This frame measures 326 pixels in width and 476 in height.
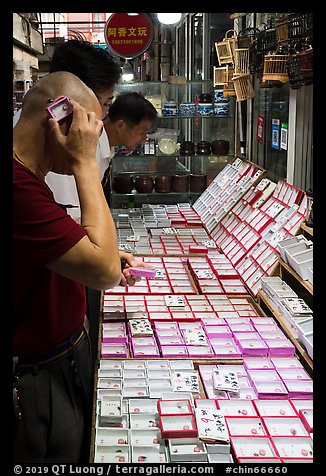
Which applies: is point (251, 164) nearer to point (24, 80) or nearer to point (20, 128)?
point (24, 80)

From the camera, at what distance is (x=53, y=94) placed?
5.60 ft

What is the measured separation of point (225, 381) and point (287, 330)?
593 millimetres

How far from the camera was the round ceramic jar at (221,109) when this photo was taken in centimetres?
587

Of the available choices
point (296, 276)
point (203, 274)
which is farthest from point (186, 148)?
point (296, 276)

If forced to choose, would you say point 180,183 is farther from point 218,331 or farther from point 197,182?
point 218,331

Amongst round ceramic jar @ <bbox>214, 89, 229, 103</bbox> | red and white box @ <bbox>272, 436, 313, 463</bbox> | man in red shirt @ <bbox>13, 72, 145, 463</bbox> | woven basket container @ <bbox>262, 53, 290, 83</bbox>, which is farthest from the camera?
round ceramic jar @ <bbox>214, 89, 229, 103</bbox>

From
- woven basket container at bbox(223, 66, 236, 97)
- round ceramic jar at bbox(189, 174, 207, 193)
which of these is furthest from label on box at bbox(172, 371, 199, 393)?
round ceramic jar at bbox(189, 174, 207, 193)

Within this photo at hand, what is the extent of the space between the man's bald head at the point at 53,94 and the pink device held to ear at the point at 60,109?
0.16 ft

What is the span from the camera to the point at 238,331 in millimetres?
3043

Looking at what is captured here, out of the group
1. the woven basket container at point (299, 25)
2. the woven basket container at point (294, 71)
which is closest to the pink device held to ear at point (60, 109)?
the woven basket container at point (294, 71)

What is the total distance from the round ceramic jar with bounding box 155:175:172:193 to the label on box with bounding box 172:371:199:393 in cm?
350

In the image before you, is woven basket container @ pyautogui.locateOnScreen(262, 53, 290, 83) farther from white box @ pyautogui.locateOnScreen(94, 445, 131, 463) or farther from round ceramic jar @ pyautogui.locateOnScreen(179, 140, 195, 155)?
white box @ pyautogui.locateOnScreen(94, 445, 131, 463)

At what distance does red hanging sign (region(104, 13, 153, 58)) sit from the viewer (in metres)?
6.11

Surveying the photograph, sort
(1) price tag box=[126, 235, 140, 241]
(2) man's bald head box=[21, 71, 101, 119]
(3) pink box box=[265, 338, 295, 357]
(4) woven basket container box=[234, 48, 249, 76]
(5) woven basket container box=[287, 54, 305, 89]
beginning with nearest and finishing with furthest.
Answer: (2) man's bald head box=[21, 71, 101, 119] → (3) pink box box=[265, 338, 295, 357] → (5) woven basket container box=[287, 54, 305, 89] → (4) woven basket container box=[234, 48, 249, 76] → (1) price tag box=[126, 235, 140, 241]
